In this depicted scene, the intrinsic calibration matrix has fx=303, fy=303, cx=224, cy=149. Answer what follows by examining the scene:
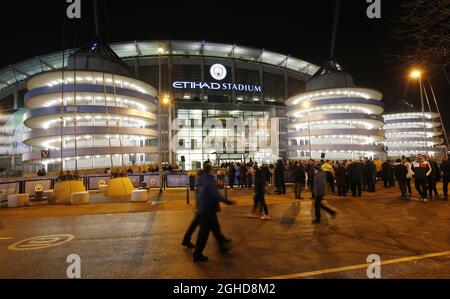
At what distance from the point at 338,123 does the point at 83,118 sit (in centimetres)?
4374

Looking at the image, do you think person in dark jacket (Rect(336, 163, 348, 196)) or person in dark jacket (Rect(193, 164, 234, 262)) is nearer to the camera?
person in dark jacket (Rect(193, 164, 234, 262))

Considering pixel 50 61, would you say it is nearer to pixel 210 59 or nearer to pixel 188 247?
pixel 210 59

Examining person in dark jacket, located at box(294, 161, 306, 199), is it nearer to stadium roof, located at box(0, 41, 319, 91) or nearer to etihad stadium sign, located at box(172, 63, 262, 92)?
etihad stadium sign, located at box(172, 63, 262, 92)

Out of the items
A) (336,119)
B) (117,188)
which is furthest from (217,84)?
(117,188)

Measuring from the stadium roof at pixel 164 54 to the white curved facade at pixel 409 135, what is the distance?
37336 millimetres

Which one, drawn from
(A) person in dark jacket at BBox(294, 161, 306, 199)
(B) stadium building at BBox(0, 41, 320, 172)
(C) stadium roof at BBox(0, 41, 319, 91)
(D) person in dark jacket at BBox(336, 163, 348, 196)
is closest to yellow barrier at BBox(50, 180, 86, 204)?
(A) person in dark jacket at BBox(294, 161, 306, 199)

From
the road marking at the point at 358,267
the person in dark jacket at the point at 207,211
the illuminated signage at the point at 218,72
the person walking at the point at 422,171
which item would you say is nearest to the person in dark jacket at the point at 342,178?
the person walking at the point at 422,171

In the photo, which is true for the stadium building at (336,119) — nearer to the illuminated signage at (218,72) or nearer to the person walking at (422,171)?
the illuminated signage at (218,72)

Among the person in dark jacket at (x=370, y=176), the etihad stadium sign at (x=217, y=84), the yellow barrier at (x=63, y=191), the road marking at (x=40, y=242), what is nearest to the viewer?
the road marking at (x=40, y=242)

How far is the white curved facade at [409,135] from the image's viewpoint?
87.8 meters

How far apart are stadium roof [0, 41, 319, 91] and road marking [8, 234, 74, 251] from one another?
5885cm

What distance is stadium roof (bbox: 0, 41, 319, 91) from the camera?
6569 cm

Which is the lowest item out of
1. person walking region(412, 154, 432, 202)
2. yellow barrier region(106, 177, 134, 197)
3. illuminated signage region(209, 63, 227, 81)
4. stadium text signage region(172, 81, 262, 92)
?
yellow barrier region(106, 177, 134, 197)

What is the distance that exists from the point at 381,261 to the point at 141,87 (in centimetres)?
4767
